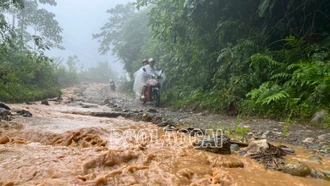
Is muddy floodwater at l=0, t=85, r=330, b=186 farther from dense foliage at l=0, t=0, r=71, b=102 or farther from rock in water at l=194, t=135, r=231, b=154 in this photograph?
dense foliage at l=0, t=0, r=71, b=102

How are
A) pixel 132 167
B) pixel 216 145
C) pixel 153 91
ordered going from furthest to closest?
pixel 153 91 → pixel 216 145 → pixel 132 167

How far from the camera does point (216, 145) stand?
2574 mm

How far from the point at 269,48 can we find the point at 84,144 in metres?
5.38

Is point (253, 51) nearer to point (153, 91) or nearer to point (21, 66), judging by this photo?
point (153, 91)

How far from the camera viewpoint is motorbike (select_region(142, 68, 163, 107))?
855 cm

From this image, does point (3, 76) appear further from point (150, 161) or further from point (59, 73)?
point (59, 73)

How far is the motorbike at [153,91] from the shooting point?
336 inches

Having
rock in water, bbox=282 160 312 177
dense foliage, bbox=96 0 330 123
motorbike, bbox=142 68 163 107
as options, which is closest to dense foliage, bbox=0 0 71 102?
motorbike, bbox=142 68 163 107

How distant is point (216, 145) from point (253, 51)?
429 centimetres

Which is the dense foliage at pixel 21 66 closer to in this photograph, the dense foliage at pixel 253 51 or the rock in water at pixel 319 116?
the dense foliage at pixel 253 51

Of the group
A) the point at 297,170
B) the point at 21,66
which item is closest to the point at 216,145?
the point at 297,170

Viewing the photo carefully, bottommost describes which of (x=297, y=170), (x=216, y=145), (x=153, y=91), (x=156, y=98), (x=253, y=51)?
(x=297, y=170)

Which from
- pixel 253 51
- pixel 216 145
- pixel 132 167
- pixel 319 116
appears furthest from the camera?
pixel 253 51

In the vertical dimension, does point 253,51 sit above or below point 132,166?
above
